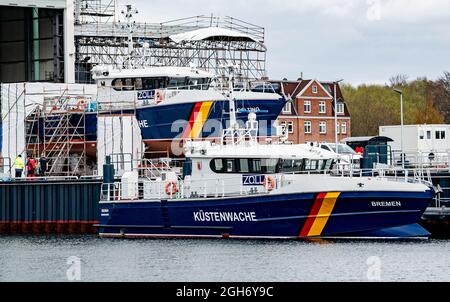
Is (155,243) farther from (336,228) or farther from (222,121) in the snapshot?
(222,121)

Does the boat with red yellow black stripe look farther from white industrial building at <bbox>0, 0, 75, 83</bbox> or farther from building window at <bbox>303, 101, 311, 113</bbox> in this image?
building window at <bbox>303, 101, 311, 113</bbox>

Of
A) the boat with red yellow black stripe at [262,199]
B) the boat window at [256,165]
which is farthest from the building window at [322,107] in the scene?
the boat window at [256,165]

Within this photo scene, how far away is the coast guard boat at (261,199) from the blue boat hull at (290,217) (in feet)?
0.10

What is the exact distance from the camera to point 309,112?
91.3 metres

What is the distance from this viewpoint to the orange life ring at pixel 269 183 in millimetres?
43469

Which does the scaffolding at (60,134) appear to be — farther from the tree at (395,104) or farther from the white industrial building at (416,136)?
the tree at (395,104)

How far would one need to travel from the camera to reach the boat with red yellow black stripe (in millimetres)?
42656

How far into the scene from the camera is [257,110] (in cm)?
5416

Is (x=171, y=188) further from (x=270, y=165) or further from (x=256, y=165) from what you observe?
(x=270, y=165)

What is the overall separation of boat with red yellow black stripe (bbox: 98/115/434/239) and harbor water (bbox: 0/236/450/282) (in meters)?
0.77

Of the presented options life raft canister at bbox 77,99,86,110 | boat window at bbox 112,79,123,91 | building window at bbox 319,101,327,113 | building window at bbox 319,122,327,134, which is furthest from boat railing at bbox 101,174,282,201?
building window at bbox 319,101,327,113

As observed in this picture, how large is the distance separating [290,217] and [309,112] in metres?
48.2
